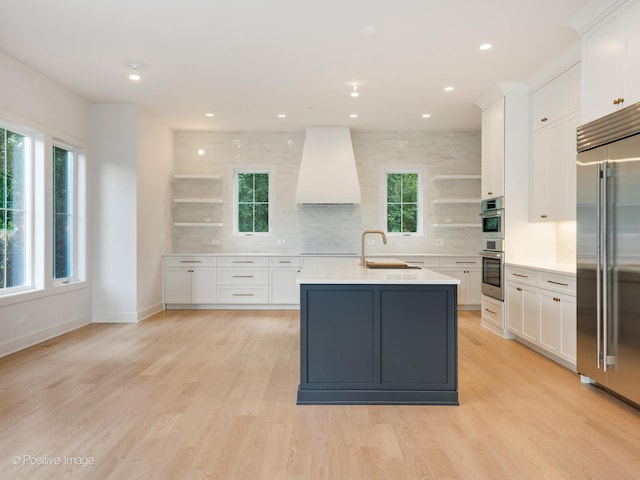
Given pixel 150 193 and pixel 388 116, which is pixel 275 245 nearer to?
pixel 150 193

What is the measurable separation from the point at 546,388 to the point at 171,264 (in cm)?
529

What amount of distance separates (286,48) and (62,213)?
335 cm

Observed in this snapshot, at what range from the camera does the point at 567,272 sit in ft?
12.0

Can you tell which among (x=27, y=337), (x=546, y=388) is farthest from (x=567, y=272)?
(x=27, y=337)

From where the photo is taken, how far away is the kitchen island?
120 inches

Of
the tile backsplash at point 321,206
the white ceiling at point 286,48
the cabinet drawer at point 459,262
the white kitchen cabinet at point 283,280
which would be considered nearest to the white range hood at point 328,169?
the tile backsplash at point 321,206

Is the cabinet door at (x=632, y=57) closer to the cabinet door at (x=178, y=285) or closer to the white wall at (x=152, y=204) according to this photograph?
the white wall at (x=152, y=204)

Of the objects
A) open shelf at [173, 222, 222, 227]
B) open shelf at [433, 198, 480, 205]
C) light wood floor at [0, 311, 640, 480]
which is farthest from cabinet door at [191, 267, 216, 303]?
open shelf at [433, 198, 480, 205]

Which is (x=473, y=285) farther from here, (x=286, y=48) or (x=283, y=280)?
(x=286, y=48)

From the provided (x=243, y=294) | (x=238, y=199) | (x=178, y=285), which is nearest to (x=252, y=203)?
(x=238, y=199)

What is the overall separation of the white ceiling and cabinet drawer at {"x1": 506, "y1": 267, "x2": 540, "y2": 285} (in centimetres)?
206

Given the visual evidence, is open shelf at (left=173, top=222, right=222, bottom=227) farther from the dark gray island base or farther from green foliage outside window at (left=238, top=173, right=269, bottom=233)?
the dark gray island base

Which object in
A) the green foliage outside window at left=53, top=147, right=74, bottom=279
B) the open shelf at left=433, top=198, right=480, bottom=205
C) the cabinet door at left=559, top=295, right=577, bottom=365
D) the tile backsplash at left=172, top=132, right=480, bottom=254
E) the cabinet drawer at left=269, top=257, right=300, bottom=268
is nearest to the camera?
the cabinet door at left=559, top=295, right=577, bottom=365

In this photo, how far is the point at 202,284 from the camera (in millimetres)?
6781
